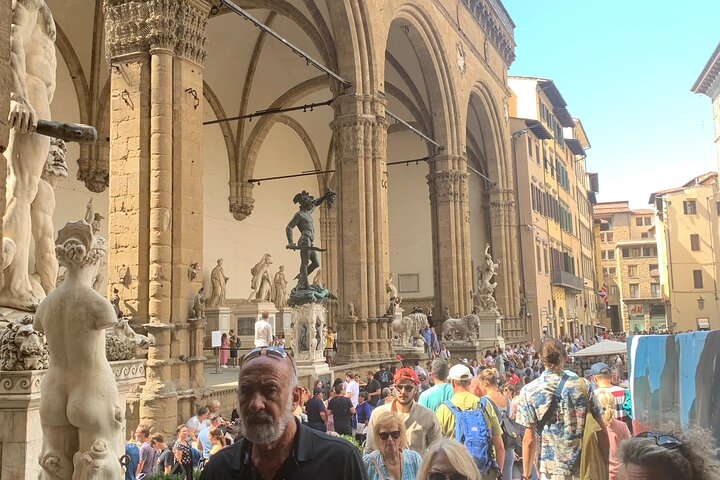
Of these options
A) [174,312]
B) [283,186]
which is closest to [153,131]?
[174,312]

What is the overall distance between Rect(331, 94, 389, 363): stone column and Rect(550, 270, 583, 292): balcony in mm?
23858

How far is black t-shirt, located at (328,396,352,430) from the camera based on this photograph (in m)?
7.74

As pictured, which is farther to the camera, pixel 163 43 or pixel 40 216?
pixel 163 43

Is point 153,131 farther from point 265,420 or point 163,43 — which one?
point 265,420

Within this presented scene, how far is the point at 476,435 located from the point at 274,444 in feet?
9.09

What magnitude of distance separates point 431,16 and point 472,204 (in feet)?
38.7

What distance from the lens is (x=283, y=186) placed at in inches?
1126

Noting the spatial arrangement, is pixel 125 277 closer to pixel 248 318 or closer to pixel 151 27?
pixel 151 27

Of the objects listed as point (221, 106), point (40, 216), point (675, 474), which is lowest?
point (675, 474)

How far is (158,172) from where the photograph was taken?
394 inches

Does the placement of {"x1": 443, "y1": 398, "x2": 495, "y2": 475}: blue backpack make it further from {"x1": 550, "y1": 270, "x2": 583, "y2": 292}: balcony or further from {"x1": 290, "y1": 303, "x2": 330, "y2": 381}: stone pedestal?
{"x1": 550, "y1": 270, "x2": 583, "y2": 292}: balcony

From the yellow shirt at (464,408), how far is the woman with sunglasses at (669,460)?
9.28 feet

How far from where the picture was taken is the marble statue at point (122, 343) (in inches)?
175

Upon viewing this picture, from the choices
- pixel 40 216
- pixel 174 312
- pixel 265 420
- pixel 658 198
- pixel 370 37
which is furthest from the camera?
pixel 658 198
